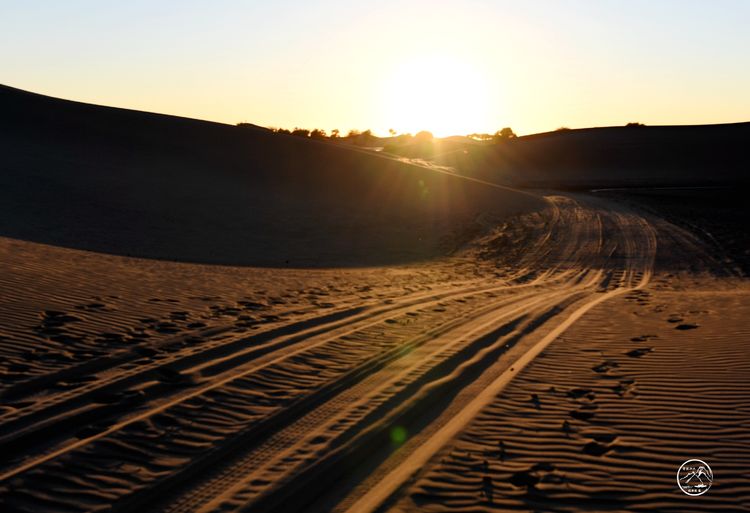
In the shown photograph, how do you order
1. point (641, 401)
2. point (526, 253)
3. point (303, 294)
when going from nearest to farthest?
1. point (641, 401)
2. point (303, 294)
3. point (526, 253)

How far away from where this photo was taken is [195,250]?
67.3 ft

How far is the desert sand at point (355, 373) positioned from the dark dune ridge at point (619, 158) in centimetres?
3469

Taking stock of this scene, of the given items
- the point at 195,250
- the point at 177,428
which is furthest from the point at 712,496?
the point at 195,250

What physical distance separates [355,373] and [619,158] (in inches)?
2463

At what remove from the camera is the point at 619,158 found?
65.8m

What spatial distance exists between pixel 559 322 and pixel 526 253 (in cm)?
1101

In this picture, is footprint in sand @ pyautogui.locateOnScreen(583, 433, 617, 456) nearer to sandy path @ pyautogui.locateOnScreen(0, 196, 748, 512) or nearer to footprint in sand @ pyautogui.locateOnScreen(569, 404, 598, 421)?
footprint in sand @ pyautogui.locateOnScreen(569, 404, 598, 421)

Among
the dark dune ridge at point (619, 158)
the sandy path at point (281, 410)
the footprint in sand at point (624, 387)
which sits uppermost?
the dark dune ridge at point (619, 158)

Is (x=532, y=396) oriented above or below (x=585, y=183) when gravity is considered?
below

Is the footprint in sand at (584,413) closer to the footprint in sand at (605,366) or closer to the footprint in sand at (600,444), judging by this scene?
the footprint in sand at (600,444)

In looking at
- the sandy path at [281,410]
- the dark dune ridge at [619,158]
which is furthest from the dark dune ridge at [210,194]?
the dark dune ridge at [619,158]

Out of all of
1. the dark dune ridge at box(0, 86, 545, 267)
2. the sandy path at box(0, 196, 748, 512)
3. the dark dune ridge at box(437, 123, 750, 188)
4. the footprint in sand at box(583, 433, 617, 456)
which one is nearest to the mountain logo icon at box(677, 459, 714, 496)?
the footprint in sand at box(583, 433, 617, 456)

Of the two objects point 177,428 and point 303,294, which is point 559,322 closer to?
point 303,294

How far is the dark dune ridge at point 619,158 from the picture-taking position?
55.3m
